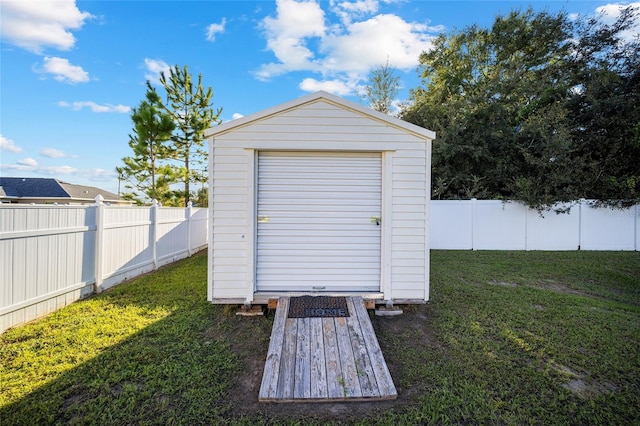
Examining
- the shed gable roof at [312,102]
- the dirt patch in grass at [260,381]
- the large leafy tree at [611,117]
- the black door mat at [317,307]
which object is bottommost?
the dirt patch in grass at [260,381]

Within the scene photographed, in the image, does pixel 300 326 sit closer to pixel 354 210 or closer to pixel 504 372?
pixel 354 210

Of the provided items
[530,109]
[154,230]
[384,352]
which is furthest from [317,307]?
[530,109]

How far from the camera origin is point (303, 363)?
2467 mm

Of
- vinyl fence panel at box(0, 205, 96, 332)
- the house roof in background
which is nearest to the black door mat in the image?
vinyl fence panel at box(0, 205, 96, 332)

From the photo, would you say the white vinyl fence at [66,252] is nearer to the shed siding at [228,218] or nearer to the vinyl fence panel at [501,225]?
the shed siding at [228,218]

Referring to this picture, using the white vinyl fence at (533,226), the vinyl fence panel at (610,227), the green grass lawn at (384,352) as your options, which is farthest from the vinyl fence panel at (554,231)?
the green grass lawn at (384,352)

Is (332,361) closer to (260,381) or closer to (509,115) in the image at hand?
(260,381)

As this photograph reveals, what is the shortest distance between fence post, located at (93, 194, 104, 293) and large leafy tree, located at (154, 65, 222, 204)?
7717mm

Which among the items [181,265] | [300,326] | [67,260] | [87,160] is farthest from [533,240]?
[87,160]

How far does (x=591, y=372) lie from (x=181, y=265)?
697 centimetres

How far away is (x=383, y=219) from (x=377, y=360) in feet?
5.86

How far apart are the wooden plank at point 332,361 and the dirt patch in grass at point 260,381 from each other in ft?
0.27

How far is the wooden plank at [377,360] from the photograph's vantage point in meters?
2.12

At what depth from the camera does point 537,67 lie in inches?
465
